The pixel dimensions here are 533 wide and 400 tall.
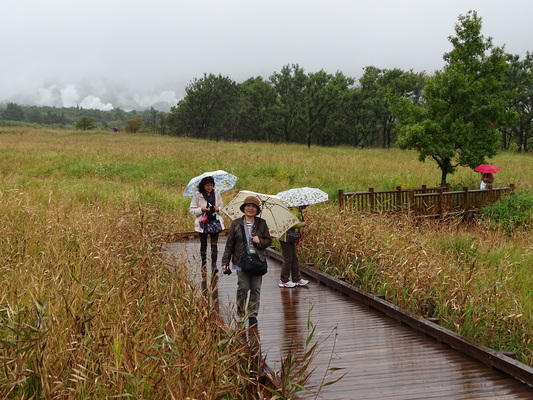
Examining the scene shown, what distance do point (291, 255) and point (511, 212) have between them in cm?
1221

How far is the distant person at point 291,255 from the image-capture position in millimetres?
8148

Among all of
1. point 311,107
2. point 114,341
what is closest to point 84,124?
point 311,107

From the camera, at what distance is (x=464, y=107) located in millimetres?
19953

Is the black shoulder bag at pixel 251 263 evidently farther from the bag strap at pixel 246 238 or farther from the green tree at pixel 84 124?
the green tree at pixel 84 124

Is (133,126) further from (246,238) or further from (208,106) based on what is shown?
(246,238)

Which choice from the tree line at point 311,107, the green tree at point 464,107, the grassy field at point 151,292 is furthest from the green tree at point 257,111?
the grassy field at point 151,292

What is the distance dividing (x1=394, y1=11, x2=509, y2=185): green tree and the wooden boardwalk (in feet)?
44.7

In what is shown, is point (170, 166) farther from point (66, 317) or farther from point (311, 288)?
point (66, 317)

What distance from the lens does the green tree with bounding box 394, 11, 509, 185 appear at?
19.5 m

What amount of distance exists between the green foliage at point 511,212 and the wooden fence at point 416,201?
1.37ft

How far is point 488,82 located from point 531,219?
20.5ft

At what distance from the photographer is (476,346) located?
554 centimetres

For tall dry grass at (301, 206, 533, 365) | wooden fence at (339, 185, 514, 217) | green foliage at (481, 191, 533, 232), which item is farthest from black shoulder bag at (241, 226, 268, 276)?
green foliage at (481, 191, 533, 232)

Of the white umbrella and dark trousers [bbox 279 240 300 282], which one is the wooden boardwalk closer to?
dark trousers [bbox 279 240 300 282]
